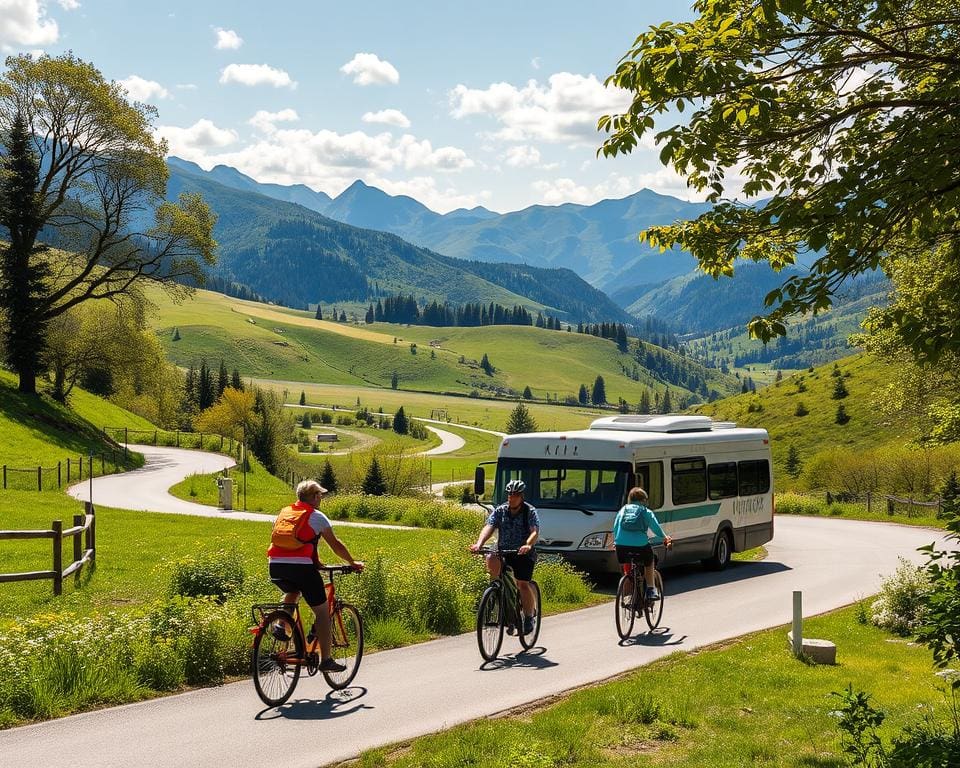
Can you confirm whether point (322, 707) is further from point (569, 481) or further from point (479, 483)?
point (569, 481)

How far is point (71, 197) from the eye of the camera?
55.2 meters

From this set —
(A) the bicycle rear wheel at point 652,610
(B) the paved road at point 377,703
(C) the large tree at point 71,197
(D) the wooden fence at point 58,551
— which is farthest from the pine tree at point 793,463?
(D) the wooden fence at point 58,551

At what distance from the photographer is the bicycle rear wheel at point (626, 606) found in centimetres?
1467

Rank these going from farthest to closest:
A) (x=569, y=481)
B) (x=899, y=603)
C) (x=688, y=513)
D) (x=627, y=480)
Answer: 1. (x=688, y=513)
2. (x=569, y=481)
3. (x=627, y=480)
4. (x=899, y=603)

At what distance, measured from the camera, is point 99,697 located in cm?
1041

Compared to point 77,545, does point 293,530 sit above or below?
above

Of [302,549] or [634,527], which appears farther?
[634,527]

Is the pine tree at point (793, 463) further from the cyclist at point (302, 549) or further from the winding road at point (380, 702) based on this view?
the cyclist at point (302, 549)

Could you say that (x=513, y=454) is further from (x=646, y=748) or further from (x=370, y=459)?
(x=370, y=459)

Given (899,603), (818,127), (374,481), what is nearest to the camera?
(818,127)

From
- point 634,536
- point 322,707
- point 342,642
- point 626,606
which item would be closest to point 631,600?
point 626,606

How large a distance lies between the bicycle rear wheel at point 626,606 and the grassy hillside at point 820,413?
66.5 metres

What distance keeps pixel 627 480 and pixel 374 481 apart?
62042 millimetres

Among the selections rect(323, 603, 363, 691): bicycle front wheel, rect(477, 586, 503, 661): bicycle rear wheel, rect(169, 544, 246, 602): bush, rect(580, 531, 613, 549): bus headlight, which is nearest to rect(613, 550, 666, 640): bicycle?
rect(477, 586, 503, 661): bicycle rear wheel
